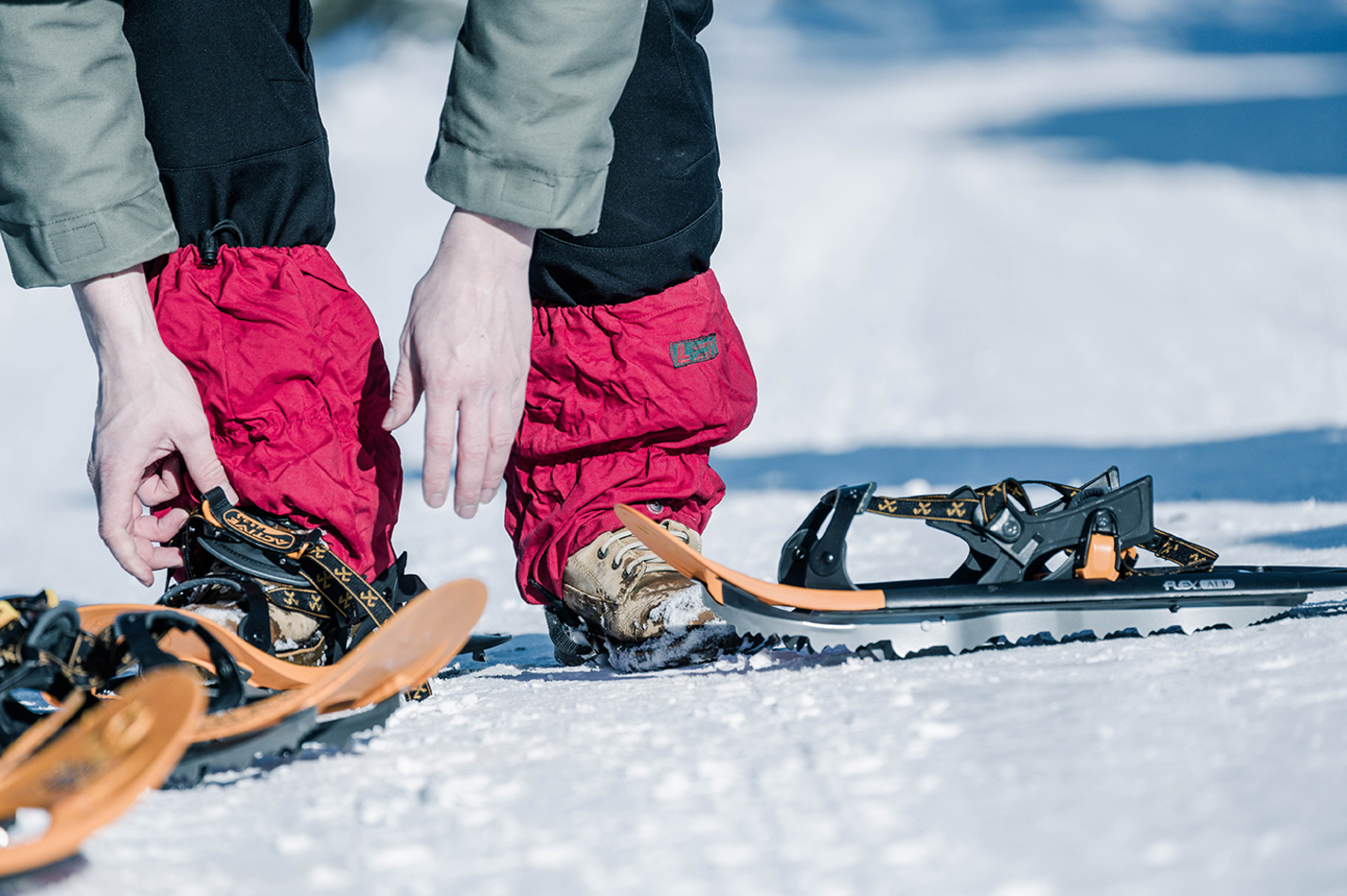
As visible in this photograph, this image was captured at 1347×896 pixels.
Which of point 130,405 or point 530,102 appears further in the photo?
point 130,405

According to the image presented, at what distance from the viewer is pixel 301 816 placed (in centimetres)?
85

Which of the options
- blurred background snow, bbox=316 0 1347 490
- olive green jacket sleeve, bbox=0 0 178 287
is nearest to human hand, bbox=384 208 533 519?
olive green jacket sleeve, bbox=0 0 178 287

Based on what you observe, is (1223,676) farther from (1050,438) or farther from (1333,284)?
(1333,284)

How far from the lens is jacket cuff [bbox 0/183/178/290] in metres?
1.23

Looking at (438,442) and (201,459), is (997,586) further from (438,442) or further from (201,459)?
(201,459)

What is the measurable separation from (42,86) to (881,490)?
93.9 inches

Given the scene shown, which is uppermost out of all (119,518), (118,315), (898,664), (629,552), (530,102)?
(530,102)

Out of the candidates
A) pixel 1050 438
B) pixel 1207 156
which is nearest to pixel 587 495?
pixel 1050 438

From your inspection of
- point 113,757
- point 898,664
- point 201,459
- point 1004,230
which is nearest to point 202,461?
point 201,459

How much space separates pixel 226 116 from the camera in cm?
142

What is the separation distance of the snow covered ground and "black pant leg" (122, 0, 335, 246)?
657 millimetres

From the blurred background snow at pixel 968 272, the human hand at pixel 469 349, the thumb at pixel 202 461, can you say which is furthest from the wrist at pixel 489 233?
the blurred background snow at pixel 968 272

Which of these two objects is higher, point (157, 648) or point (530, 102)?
point (530, 102)

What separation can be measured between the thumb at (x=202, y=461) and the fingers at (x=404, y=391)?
9.7 inches
